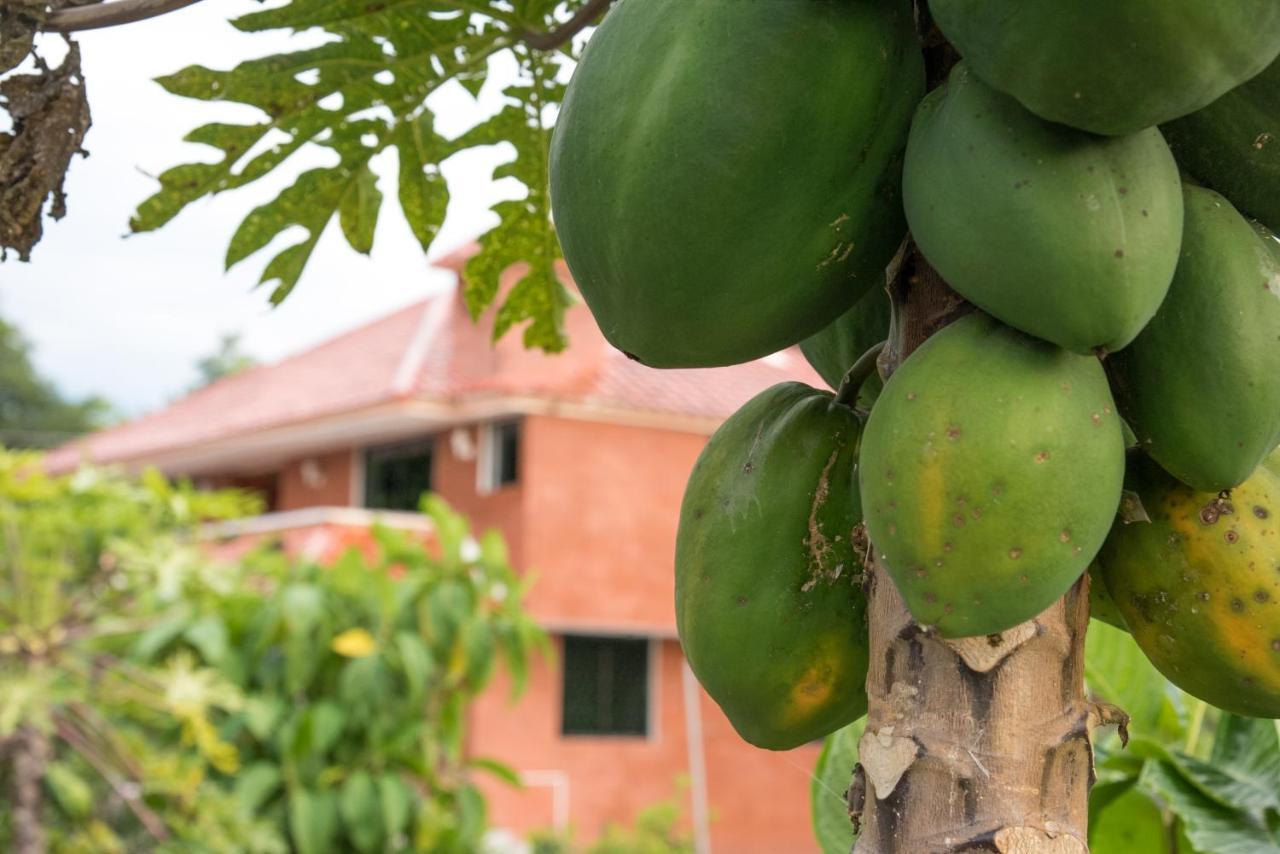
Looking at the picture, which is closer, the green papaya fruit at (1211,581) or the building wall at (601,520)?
the green papaya fruit at (1211,581)

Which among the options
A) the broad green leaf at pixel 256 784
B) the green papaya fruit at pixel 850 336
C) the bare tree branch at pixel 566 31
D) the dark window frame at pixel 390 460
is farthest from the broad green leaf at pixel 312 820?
the dark window frame at pixel 390 460

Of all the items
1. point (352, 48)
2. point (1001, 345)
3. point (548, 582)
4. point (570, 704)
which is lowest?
point (570, 704)

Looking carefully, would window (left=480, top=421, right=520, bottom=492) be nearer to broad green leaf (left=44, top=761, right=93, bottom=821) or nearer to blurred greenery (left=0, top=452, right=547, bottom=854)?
blurred greenery (left=0, top=452, right=547, bottom=854)

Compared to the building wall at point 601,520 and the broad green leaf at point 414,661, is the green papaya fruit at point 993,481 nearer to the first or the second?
the broad green leaf at point 414,661

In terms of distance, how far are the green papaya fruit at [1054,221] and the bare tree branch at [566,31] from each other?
23.6 inches

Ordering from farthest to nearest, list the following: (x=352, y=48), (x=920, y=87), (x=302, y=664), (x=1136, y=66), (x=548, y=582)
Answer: (x=548, y=582) < (x=302, y=664) < (x=352, y=48) < (x=920, y=87) < (x=1136, y=66)

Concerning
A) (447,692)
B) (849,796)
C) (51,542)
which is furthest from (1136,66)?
(447,692)

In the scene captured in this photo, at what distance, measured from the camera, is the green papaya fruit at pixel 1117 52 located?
2.37 ft

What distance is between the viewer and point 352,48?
1434 mm

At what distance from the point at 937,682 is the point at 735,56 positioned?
1.33 ft

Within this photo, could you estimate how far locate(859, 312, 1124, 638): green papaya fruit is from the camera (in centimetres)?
79

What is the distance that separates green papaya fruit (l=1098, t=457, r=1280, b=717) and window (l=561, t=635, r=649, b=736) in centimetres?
1585

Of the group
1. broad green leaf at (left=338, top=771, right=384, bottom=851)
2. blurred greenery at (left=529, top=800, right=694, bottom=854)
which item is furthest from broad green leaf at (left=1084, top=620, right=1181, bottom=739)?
blurred greenery at (left=529, top=800, right=694, bottom=854)

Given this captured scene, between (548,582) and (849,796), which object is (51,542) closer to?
(849,796)
